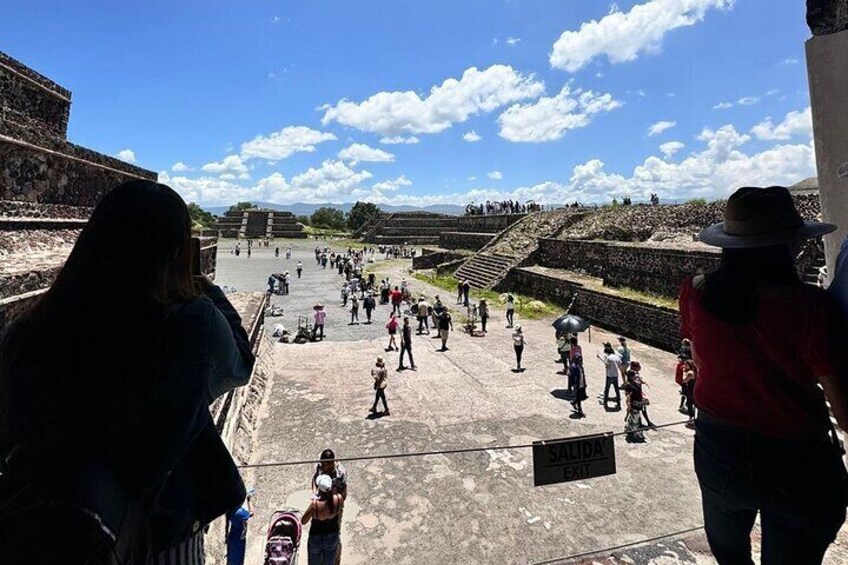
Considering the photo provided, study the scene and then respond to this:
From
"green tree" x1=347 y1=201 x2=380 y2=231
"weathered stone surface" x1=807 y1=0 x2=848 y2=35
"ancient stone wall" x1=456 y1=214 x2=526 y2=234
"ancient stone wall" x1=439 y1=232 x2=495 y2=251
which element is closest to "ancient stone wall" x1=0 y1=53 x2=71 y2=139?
"weathered stone surface" x1=807 y1=0 x2=848 y2=35

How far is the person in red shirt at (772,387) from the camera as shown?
4.83 ft

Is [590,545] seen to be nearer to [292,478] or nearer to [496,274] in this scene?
[292,478]

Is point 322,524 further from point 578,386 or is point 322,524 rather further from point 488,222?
point 488,222

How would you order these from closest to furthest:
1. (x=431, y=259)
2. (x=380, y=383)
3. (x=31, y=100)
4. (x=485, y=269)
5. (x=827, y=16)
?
(x=827, y=16) → (x=31, y=100) → (x=380, y=383) → (x=485, y=269) → (x=431, y=259)

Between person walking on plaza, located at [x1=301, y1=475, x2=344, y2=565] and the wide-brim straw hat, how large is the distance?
12.0 ft

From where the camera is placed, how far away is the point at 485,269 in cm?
2625

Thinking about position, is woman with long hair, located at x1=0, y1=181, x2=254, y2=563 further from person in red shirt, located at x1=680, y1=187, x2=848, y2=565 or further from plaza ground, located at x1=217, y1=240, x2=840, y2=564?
plaza ground, located at x1=217, y1=240, x2=840, y2=564

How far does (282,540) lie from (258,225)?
56982 millimetres

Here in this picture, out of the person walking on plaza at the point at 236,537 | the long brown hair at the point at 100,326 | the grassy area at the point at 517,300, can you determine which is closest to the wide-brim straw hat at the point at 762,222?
the long brown hair at the point at 100,326

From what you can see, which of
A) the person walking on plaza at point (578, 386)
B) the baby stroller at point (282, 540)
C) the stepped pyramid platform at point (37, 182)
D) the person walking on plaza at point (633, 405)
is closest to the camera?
the baby stroller at point (282, 540)

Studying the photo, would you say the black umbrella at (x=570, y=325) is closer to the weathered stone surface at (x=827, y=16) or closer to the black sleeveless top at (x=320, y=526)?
the black sleeveless top at (x=320, y=526)

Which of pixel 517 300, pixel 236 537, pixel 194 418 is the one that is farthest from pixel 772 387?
pixel 517 300

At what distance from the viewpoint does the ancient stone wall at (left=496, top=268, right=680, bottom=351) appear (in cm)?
1364

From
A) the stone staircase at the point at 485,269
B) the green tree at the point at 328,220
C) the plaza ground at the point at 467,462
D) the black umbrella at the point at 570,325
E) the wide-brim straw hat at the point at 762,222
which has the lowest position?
the plaza ground at the point at 467,462
